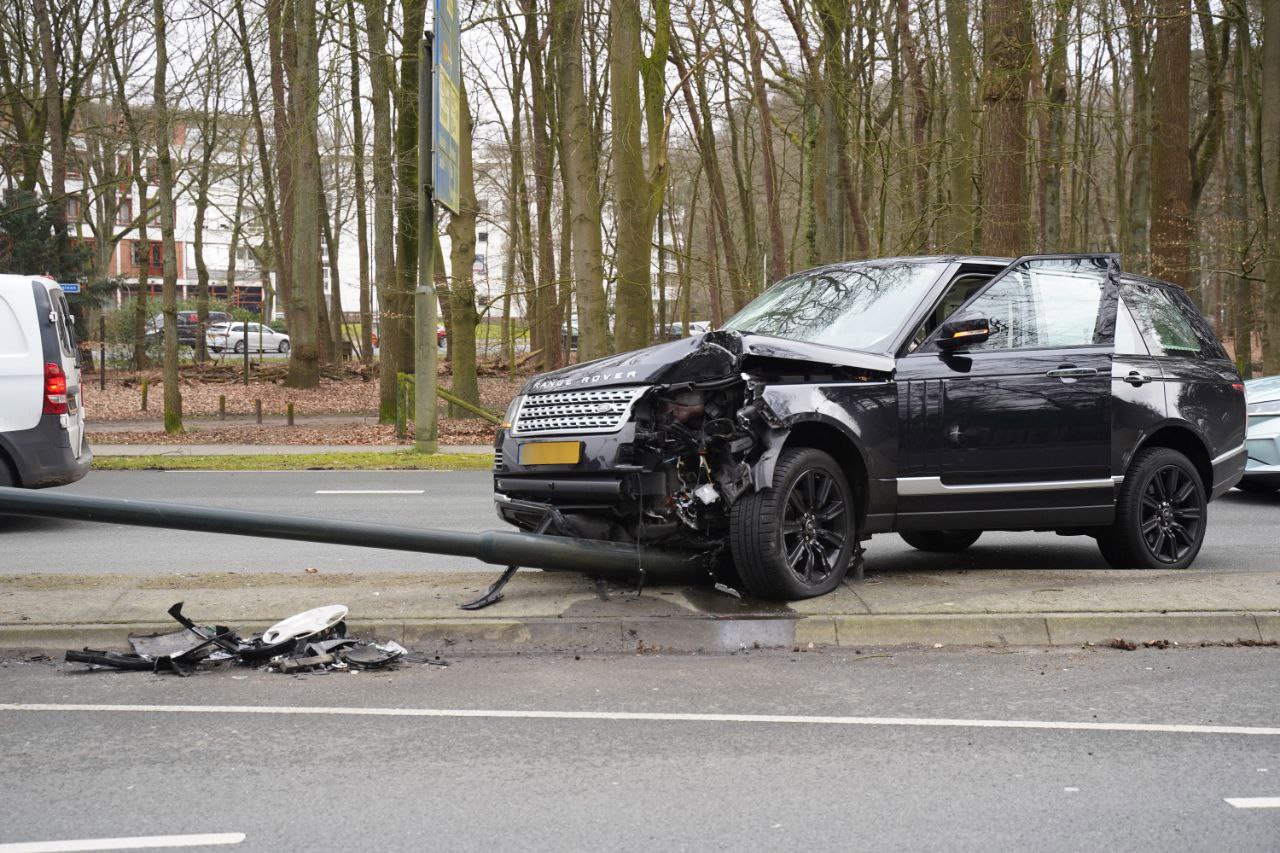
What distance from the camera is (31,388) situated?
11.3 metres

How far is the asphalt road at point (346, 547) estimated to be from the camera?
31.1 ft

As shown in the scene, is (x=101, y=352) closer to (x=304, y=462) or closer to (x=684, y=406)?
(x=304, y=462)

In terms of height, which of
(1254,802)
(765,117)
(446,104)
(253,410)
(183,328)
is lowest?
(1254,802)

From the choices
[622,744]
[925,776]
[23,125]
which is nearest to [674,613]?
[622,744]

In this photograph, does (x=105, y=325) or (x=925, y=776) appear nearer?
(x=925, y=776)

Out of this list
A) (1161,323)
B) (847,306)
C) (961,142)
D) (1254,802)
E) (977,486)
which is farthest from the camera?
(961,142)

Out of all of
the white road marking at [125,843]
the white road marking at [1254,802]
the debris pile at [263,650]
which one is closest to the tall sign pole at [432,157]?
the debris pile at [263,650]

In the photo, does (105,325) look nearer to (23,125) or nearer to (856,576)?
(23,125)

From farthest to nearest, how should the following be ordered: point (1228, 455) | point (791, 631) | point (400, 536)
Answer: point (1228, 455) → point (791, 631) → point (400, 536)

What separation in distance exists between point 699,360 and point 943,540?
3560 mm

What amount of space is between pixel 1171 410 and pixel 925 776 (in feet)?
15.6

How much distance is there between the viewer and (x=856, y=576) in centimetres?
785

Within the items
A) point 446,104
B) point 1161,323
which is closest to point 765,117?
point 446,104

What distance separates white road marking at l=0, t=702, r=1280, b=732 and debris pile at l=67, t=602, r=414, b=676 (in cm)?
64
